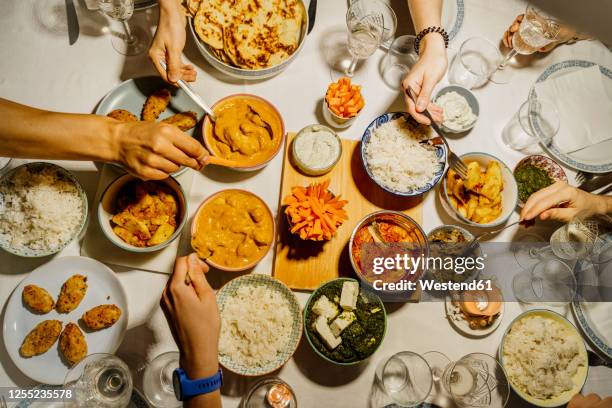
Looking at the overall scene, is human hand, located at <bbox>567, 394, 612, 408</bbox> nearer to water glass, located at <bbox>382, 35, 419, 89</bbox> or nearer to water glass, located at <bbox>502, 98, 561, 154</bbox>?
water glass, located at <bbox>502, 98, 561, 154</bbox>

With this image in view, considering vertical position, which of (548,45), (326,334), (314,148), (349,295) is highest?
(548,45)

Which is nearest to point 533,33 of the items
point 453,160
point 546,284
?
point 453,160

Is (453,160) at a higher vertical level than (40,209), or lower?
higher

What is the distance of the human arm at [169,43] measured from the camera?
150 cm

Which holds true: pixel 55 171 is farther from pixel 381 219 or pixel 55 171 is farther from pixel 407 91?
pixel 407 91

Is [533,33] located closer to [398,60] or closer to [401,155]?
[398,60]

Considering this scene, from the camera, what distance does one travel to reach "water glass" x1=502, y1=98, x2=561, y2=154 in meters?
1.77

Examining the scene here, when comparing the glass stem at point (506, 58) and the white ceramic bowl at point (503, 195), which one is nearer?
the white ceramic bowl at point (503, 195)

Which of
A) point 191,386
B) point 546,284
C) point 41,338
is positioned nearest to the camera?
point 191,386

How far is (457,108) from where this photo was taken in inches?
68.1

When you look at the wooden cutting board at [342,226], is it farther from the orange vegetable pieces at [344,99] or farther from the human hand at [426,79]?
the human hand at [426,79]

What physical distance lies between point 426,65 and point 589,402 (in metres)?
1.35

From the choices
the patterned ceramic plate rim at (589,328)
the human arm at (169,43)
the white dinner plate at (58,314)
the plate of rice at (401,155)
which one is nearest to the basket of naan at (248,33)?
the human arm at (169,43)

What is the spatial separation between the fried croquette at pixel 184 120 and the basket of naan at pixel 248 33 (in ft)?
0.78
